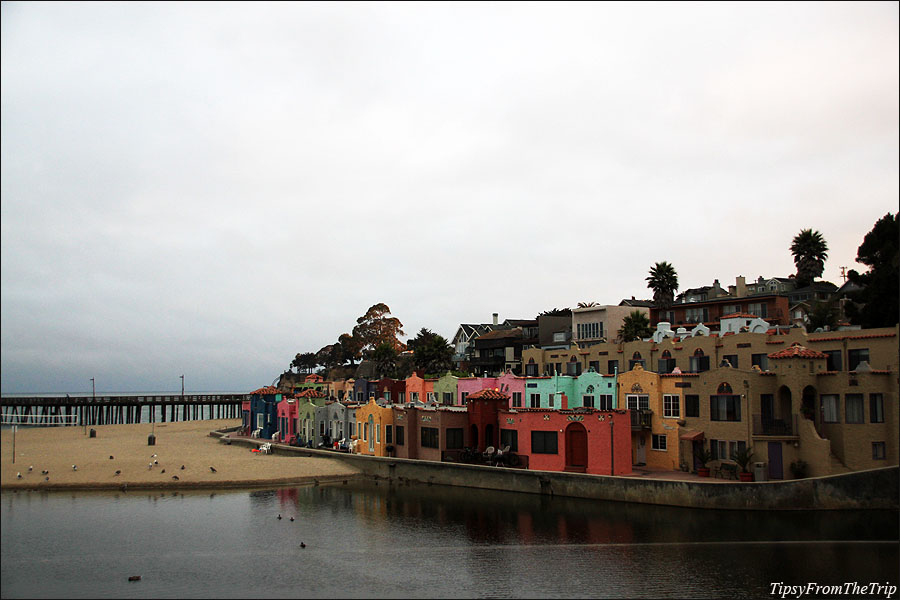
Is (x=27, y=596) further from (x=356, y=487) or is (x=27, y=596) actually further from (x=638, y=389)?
(x=638, y=389)

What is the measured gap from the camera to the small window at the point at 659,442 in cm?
5416

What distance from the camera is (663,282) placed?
8312 cm

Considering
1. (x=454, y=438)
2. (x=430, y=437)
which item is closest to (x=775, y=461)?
(x=454, y=438)

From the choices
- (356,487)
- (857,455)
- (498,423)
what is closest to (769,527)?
(857,455)

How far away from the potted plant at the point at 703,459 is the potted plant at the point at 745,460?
2.13 m

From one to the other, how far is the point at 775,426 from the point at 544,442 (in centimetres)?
1580

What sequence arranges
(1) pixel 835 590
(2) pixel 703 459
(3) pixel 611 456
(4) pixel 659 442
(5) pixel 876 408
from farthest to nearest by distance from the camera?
(4) pixel 659 442 < (3) pixel 611 456 < (2) pixel 703 459 < (5) pixel 876 408 < (1) pixel 835 590

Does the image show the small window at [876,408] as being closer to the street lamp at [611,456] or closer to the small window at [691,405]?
the small window at [691,405]

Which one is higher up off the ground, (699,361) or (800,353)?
Result: (800,353)

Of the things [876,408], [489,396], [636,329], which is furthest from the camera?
[636,329]

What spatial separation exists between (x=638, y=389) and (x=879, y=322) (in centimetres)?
1773

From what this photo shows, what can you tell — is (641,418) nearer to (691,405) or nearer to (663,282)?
(691,405)

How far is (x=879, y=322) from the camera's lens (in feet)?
170

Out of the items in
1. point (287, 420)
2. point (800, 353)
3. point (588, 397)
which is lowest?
point (287, 420)
